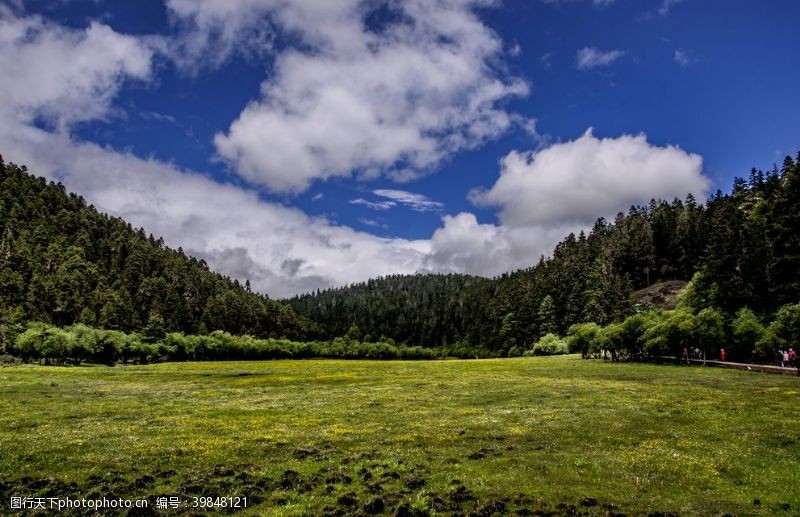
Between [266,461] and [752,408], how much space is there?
3490 cm

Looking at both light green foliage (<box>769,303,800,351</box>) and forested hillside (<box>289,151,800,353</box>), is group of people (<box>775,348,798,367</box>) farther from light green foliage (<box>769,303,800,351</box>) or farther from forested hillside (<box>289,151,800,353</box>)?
forested hillside (<box>289,151,800,353</box>)

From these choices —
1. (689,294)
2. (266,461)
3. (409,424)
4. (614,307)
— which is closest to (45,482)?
(266,461)

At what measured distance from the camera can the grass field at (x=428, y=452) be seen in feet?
60.5

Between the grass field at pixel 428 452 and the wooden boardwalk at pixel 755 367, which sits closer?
the grass field at pixel 428 452

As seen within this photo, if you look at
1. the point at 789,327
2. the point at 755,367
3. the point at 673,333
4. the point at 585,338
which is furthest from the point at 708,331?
the point at 585,338

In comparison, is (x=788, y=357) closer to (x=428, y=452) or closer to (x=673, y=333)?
(x=673, y=333)

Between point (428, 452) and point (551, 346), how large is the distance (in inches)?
5167

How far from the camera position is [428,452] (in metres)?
25.5

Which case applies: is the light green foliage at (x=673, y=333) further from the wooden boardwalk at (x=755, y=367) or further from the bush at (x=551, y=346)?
the bush at (x=551, y=346)

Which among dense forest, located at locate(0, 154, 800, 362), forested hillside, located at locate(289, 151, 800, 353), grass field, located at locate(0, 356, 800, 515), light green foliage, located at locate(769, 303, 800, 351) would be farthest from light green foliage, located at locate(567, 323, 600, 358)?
grass field, located at locate(0, 356, 800, 515)

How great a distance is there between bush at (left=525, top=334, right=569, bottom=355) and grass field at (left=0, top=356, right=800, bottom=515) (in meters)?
99.4

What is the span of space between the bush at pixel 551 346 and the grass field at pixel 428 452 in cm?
9939

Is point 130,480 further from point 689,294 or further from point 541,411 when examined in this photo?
point 689,294

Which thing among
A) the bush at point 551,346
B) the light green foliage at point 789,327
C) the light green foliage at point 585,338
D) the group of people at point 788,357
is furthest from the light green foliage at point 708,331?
the bush at point 551,346
